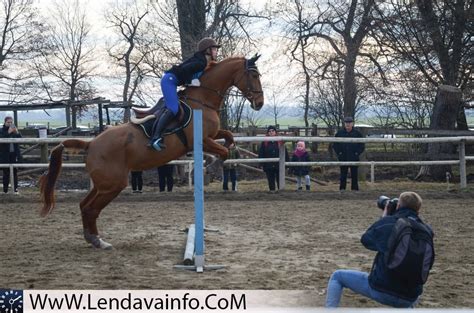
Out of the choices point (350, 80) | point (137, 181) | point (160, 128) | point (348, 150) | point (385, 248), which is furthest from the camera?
point (350, 80)

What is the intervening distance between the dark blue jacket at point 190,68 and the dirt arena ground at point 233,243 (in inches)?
78.9

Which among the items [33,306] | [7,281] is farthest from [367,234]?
[7,281]

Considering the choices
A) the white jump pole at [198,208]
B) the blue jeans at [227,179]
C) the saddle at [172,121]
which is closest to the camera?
the white jump pole at [198,208]

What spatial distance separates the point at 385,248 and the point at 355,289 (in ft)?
1.75

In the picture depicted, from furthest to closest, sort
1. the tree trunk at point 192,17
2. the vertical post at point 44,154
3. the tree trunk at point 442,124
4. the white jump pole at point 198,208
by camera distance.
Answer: the tree trunk at point 192,17 → the tree trunk at point 442,124 → the vertical post at point 44,154 → the white jump pole at point 198,208

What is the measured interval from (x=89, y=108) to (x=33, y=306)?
3096cm

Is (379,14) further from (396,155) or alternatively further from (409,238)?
(409,238)

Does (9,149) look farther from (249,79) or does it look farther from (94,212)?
(249,79)

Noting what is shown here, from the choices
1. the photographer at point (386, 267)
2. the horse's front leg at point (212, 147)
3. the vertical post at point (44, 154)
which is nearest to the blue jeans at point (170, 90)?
the horse's front leg at point (212, 147)

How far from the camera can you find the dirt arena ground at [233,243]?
19.2 ft

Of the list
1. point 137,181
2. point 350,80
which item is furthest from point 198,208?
point 350,80

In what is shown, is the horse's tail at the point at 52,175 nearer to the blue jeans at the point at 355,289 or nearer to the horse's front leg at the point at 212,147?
the horse's front leg at the point at 212,147

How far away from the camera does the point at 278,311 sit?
3.05 m

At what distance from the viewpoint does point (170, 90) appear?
7.85m
